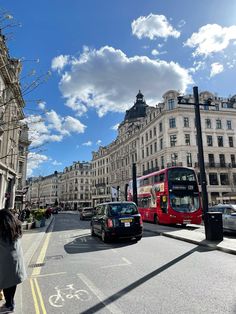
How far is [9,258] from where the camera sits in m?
4.24

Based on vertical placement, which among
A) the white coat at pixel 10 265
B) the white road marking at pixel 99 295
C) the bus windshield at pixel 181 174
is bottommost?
the white road marking at pixel 99 295

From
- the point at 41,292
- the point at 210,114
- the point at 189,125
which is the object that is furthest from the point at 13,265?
the point at 210,114

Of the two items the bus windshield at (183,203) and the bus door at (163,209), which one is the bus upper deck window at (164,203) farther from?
the bus windshield at (183,203)

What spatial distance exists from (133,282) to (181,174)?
14.7 meters

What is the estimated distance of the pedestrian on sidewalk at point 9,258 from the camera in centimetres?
416

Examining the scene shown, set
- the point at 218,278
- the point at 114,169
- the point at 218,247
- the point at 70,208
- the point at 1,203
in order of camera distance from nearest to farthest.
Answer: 1. the point at 218,278
2. the point at 218,247
3. the point at 1,203
4. the point at 114,169
5. the point at 70,208

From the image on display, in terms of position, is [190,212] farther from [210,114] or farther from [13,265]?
[210,114]

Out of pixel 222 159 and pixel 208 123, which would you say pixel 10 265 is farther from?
pixel 208 123

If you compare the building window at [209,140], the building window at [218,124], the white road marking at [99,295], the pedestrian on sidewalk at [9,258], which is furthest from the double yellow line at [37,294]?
the building window at [218,124]

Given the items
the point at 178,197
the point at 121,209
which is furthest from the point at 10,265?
the point at 178,197

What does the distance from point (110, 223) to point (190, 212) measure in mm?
9288

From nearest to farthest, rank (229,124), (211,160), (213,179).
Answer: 1. (213,179)
2. (211,160)
3. (229,124)

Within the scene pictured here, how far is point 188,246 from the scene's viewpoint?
10625 mm

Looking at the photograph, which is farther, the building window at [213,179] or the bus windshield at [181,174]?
the building window at [213,179]
